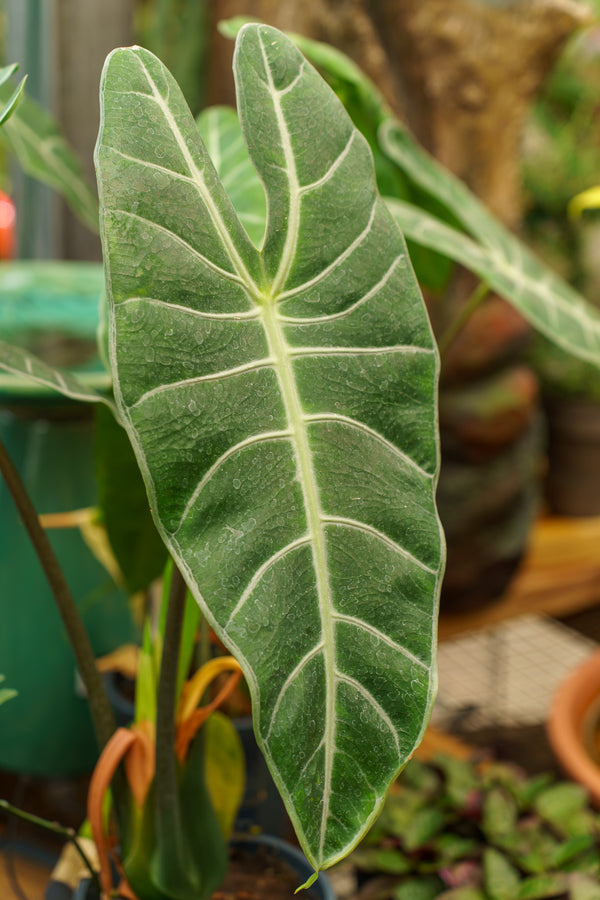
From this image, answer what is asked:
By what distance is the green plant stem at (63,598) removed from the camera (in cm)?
55

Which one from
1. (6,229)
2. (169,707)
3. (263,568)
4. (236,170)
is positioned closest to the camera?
(263,568)

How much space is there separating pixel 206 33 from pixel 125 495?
3.24ft

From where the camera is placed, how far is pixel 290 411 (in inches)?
16.9

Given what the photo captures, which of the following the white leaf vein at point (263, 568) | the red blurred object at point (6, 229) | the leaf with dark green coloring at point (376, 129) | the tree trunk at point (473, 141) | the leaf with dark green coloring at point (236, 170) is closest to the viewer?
the white leaf vein at point (263, 568)

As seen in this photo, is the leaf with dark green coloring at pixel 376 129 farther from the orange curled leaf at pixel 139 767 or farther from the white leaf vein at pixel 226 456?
the orange curled leaf at pixel 139 767

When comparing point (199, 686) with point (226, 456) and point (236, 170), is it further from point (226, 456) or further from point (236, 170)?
point (236, 170)

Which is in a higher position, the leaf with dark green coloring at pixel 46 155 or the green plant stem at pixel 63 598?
the leaf with dark green coloring at pixel 46 155

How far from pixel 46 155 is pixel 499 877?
2.78 ft

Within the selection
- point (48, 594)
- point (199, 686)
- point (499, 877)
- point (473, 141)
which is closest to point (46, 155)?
point (48, 594)

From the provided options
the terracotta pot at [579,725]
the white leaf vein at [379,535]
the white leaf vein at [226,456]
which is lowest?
the terracotta pot at [579,725]

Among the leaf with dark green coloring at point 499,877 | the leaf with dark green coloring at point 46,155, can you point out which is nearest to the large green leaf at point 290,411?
the leaf with dark green coloring at point 499,877

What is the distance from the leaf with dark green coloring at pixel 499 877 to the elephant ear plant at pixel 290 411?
1.27 ft

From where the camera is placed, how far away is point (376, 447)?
0.45m

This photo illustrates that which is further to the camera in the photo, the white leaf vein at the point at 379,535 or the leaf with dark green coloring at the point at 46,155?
the leaf with dark green coloring at the point at 46,155
